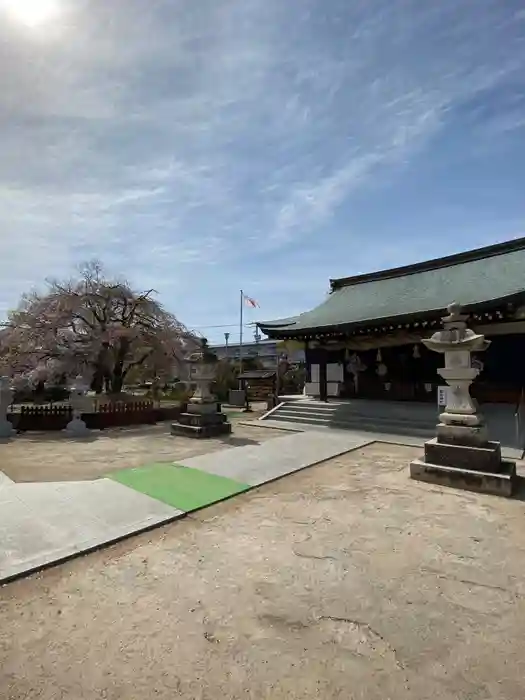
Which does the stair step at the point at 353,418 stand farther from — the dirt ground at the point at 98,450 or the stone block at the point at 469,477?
the stone block at the point at 469,477

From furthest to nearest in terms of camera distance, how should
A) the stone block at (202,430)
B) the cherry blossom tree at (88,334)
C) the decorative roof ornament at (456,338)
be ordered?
the cherry blossom tree at (88,334) → the stone block at (202,430) → the decorative roof ornament at (456,338)

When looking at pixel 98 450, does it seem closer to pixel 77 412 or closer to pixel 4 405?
Result: pixel 77 412

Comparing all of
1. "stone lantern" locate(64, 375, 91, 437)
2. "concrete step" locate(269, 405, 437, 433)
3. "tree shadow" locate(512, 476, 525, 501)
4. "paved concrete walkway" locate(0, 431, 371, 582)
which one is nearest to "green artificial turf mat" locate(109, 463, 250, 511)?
"paved concrete walkway" locate(0, 431, 371, 582)

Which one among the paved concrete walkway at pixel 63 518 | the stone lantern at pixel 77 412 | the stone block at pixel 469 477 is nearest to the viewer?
the paved concrete walkway at pixel 63 518

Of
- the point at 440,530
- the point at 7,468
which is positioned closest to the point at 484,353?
the point at 440,530

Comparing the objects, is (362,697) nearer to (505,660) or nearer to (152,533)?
(505,660)

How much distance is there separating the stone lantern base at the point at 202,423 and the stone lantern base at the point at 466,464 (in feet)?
17.8

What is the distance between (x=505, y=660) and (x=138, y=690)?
2128 mm

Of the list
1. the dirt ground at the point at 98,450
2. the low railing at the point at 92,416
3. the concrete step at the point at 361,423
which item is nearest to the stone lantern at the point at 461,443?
the concrete step at the point at 361,423

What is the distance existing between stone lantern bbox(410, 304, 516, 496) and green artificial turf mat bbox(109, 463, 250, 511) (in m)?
3.01

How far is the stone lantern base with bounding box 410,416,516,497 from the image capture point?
17.6ft

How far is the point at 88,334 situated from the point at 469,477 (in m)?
13.0

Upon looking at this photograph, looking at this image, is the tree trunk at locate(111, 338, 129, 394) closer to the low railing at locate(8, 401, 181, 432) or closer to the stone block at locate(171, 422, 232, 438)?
the low railing at locate(8, 401, 181, 432)

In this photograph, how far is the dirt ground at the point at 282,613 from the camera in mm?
2100
